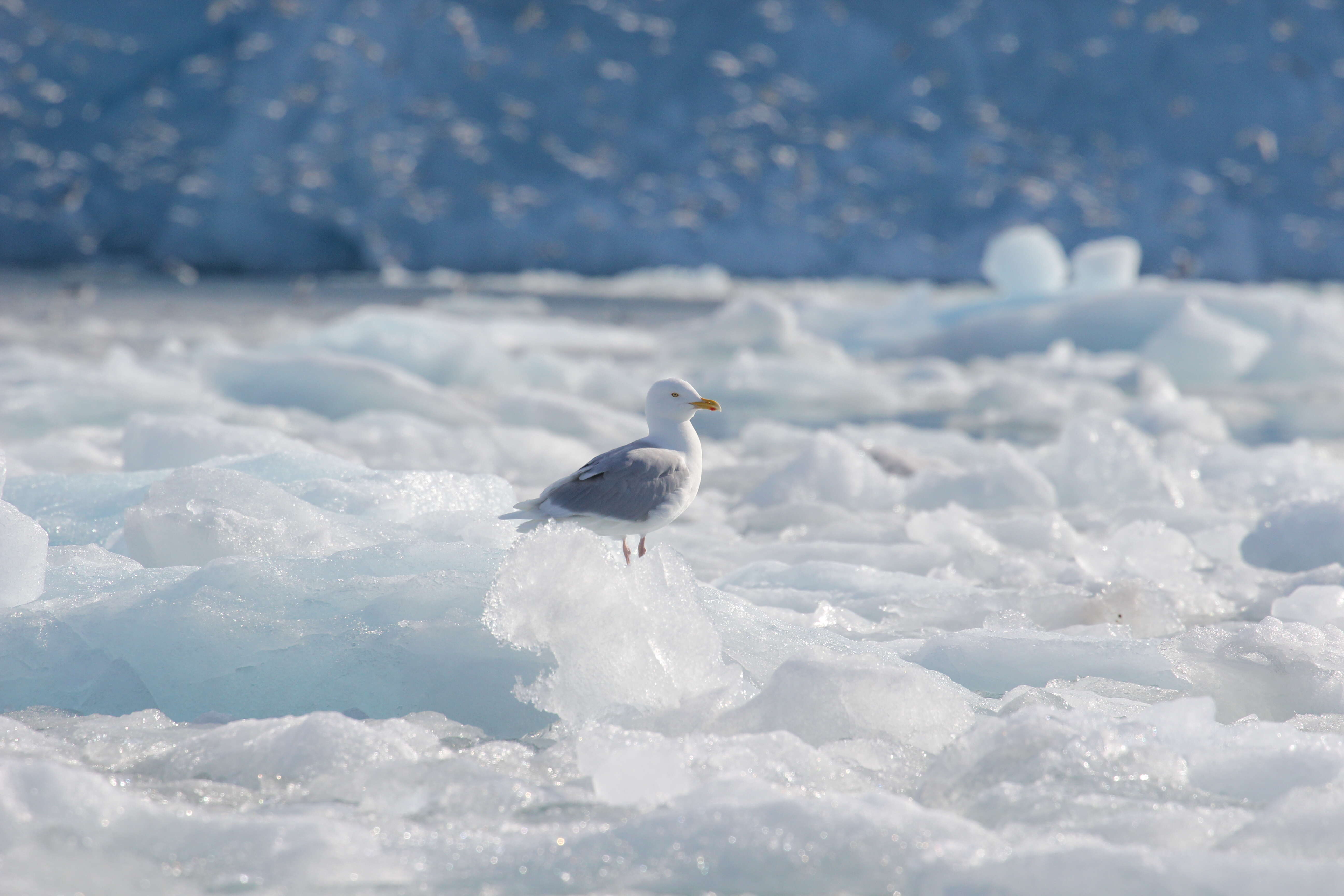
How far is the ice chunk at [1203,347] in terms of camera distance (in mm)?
10453

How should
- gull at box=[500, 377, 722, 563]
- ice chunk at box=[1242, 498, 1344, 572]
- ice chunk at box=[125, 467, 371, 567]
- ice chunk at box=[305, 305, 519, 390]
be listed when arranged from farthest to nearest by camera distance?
1. ice chunk at box=[305, 305, 519, 390]
2. ice chunk at box=[1242, 498, 1344, 572]
3. ice chunk at box=[125, 467, 371, 567]
4. gull at box=[500, 377, 722, 563]

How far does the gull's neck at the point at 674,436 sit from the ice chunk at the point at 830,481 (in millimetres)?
2239

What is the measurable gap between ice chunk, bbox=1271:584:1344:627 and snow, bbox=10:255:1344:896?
11 millimetres

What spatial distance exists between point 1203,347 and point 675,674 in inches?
365

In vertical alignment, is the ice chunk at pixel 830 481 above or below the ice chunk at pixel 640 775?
above

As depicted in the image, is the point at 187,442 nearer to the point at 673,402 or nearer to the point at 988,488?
the point at 673,402

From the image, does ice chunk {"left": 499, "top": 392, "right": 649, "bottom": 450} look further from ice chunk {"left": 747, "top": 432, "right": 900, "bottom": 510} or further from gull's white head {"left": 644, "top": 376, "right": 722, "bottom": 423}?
gull's white head {"left": 644, "top": 376, "right": 722, "bottom": 423}

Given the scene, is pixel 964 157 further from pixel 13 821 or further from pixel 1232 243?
pixel 13 821

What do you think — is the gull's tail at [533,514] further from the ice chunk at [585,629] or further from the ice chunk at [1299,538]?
the ice chunk at [1299,538]

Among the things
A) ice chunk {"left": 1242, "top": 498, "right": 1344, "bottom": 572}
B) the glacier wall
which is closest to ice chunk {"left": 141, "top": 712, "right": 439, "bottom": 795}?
ice chunk {"left": 1242, "top": 498, "right": 1344, "bottom": 572}

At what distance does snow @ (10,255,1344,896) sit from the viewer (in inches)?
67.1


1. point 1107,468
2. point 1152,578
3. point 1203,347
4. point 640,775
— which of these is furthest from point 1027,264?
point 640,775

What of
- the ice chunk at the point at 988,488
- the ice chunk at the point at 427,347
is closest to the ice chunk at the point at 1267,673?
the ice chunk at the point at 988,488

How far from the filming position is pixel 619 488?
2418mm
